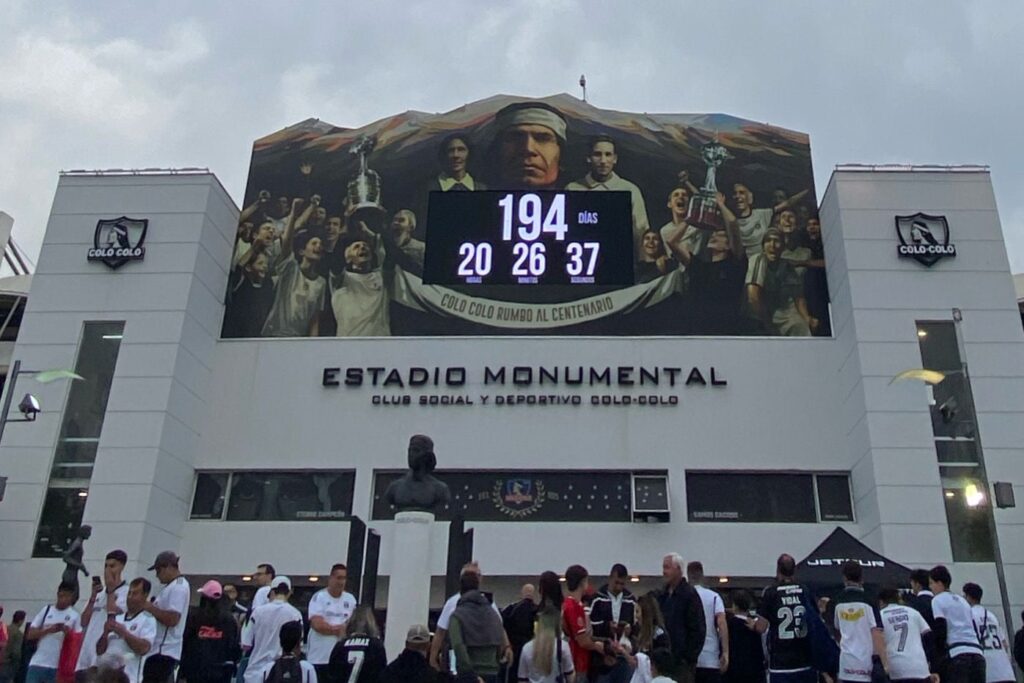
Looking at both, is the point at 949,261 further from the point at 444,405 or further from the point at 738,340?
the point at 444,405

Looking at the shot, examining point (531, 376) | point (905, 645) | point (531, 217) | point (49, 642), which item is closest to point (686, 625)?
point (905, 645)

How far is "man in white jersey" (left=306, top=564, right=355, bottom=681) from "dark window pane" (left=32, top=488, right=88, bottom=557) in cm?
1135

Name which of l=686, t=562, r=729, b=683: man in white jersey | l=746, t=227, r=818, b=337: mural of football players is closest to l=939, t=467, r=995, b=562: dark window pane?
l=746, t=227, r=818, b=337: mural of football players

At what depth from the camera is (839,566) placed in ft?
43.2

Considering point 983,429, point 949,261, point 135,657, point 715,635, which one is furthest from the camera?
point 949,261

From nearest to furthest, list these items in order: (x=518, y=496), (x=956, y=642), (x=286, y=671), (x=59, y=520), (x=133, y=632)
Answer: (x=286, y=671), (x=133, y=632), (x=956, y=642), (x=59, y=520), (x=518, y=496)

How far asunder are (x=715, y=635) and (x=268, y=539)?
12948 mm

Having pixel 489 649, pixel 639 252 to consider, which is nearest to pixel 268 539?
pixel 639 252

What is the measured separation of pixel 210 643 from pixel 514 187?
601 inches

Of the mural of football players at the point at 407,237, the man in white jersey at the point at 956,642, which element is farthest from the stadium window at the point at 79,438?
the man in white jersey at the point at 956,642

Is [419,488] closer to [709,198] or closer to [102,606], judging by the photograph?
[102,606]

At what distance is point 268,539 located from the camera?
61.3 feet

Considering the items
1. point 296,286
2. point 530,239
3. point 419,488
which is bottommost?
point 419,488

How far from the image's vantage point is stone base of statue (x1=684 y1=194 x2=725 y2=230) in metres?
20.9
